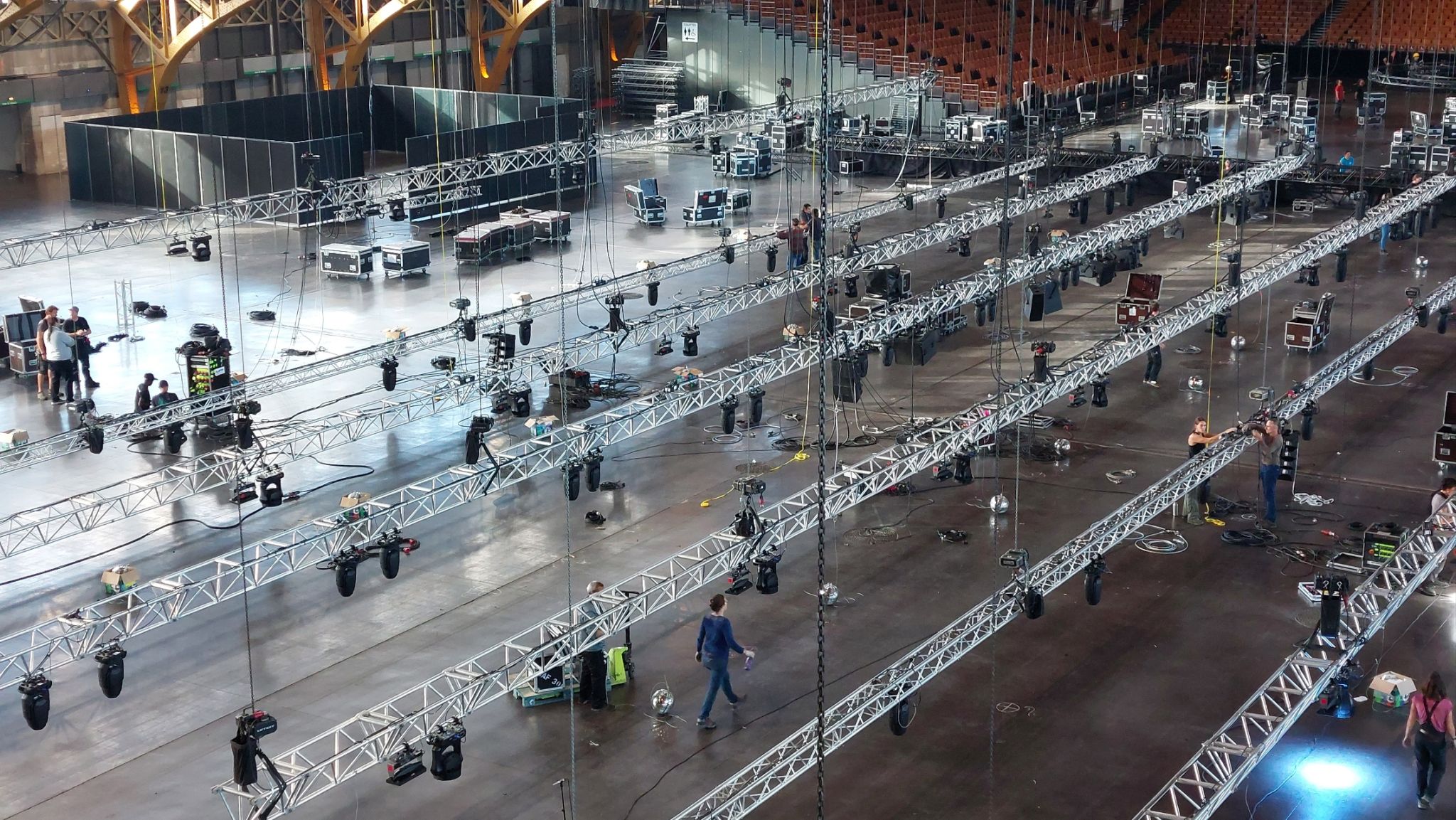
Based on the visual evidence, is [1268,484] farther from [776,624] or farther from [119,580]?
[119,580]

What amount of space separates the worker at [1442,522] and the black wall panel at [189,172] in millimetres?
26100

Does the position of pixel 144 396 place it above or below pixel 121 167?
below

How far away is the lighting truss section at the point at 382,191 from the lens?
92.0 ft

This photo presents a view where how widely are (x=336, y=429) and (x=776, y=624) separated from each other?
6021 mm

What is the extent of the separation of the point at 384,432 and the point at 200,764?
29.3ft

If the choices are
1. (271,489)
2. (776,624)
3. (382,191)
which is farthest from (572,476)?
(382,191)

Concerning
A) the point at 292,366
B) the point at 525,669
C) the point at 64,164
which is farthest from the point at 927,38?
the point at 525,669

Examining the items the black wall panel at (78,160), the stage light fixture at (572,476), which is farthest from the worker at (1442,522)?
the black wall panel at (78,160)

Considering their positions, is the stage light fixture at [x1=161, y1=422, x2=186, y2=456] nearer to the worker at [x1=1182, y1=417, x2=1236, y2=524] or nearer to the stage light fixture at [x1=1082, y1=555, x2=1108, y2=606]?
the stage light fixture at [x1=1082, y1=555, x2=1108, y2=606]

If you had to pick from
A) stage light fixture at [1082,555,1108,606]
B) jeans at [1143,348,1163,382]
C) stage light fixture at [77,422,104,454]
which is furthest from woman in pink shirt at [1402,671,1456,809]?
stage light fixture at [77,422,104,454]

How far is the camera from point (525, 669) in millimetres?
13672

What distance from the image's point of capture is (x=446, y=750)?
1264cm

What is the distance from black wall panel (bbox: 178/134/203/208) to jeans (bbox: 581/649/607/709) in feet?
78.4

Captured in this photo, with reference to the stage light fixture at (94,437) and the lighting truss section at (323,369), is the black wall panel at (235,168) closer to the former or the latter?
the lighting truss section at (323,369)
